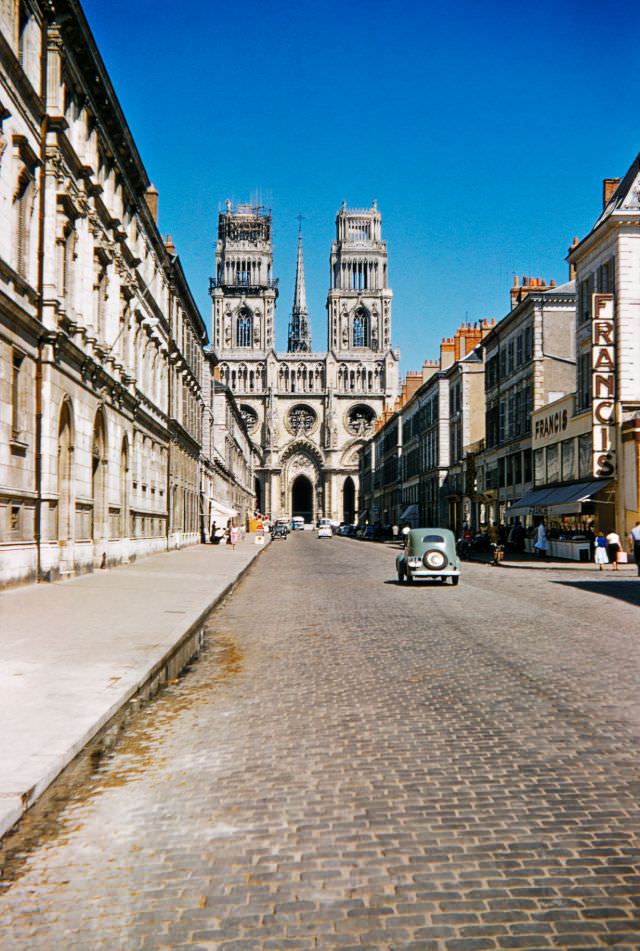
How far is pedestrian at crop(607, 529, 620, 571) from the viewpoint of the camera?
107ft

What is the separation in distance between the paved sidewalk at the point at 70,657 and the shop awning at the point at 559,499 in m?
19.4

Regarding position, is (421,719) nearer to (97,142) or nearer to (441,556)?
(441,556)

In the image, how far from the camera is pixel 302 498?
152000 millimetres

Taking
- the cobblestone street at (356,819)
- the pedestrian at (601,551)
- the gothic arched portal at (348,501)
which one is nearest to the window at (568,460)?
the pedestrian at (601,551)

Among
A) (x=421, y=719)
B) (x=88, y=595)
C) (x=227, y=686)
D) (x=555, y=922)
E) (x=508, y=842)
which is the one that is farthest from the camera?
(x=88, y=595)

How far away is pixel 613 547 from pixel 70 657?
27400 mm

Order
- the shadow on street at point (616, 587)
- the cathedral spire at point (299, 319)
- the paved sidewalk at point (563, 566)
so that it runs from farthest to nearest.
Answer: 1. the cathedral spire at point (299, 319)
2. the paved sidewalk at point (563, 566)
3. the shadow on street at point (616, 587)

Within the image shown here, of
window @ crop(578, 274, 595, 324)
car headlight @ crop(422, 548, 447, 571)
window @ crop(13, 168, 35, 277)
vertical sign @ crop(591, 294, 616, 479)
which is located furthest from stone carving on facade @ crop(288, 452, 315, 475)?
window @ crop(13, 168, 35, 277)

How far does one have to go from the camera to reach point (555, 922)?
3902 mm

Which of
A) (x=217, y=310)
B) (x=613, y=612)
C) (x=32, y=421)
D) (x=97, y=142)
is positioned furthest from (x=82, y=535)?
(x=217, y=310)

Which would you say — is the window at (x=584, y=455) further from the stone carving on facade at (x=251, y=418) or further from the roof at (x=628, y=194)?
the stone carving on facade at (x=251, y=418)

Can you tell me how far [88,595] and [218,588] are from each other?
3.48m

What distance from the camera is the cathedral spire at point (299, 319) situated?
181125 mm

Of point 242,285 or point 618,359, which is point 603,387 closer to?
point 618,359
